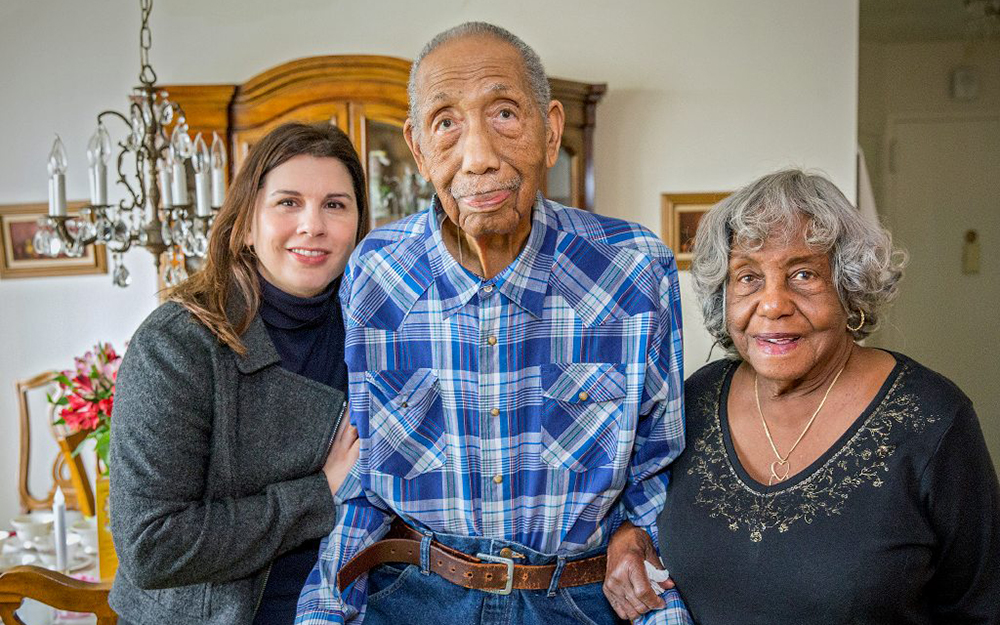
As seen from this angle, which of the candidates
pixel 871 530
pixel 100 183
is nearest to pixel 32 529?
pixel 100 183

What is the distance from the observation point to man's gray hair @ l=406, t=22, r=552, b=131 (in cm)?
123

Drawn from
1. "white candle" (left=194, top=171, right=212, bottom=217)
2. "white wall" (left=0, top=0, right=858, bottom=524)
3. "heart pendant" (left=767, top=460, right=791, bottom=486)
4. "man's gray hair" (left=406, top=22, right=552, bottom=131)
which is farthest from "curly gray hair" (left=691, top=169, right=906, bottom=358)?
"white wall" (left=0, top=0, right=858, bottom=524)

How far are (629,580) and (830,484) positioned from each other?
→ 0.34 metres

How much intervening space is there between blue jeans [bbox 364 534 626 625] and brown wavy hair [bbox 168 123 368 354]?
0.53 metres

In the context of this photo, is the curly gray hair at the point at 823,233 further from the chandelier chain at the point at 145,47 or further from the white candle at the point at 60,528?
the white candle at the point at 60,528

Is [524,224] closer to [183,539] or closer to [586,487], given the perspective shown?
[586,487]

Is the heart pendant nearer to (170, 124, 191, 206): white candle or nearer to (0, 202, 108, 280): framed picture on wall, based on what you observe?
(170, 124, 191, 206): white candle

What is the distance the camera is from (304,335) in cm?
155

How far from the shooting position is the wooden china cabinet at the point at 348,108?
3.39 m

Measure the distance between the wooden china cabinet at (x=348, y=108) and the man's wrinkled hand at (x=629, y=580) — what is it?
2331mm

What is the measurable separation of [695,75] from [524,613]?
10.6ft

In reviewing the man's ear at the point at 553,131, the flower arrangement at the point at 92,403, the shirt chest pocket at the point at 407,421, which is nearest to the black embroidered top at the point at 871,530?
the shirt chest pocket at the point at 407,421

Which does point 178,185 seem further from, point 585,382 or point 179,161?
point 585,382

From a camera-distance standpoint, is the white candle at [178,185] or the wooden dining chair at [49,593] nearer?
the wooden dining chair at [49,593]
